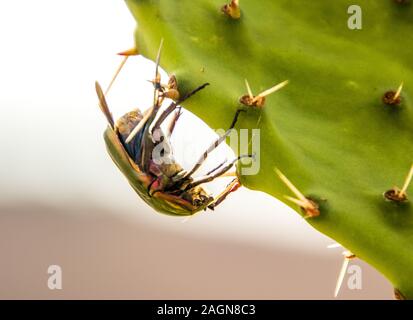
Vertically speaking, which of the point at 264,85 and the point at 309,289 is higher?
the point at 309,289

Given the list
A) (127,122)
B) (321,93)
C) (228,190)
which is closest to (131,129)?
(127,122)

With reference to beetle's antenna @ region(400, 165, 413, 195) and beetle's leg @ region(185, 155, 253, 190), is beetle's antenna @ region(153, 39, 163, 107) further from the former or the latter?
beetle's antenna @ region(400, 165, 413, 195)

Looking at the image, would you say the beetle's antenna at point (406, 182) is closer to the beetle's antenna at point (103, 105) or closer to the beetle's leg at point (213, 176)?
the beetle's leg at point (213, 176)

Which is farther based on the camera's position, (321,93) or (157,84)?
(321,93)

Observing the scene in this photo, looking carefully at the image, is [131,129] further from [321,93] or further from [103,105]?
[321,93]

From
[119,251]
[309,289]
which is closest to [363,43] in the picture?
[309,289]
